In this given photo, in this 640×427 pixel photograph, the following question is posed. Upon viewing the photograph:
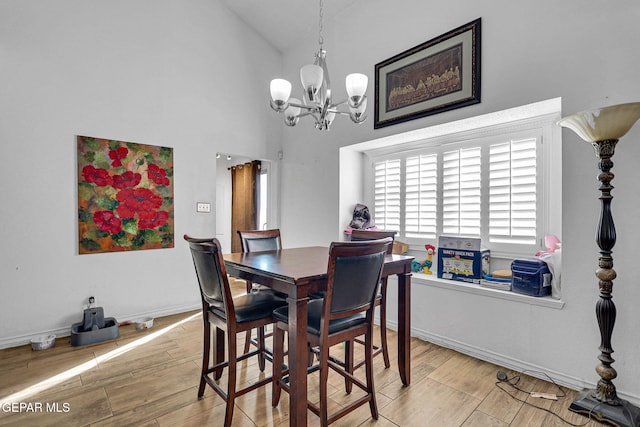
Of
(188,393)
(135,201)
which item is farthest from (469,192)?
(135,201)

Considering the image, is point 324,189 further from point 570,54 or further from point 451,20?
point 570,54

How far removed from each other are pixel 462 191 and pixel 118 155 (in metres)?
3.54

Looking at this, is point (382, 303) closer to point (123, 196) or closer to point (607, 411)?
point (607, 411)

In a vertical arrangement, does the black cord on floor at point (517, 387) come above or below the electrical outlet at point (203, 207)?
below

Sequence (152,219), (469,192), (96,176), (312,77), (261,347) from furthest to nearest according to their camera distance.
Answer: (152,219) < (96,176) < (469,192) < (261,347) < (312,77)

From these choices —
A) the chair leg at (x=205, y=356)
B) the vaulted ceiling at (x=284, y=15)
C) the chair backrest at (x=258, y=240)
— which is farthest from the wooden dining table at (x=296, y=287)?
the vaulted ceiling at (x=284, y=15)

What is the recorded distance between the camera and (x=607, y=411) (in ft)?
5.85

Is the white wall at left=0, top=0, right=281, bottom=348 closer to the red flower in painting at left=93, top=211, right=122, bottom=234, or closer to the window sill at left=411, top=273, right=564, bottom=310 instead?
the red flower in painting at left=93, top=211, right=122, bottom=234

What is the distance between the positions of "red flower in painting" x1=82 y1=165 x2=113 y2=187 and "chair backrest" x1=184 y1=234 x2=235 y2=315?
207cm

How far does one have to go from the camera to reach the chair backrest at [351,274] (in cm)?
154

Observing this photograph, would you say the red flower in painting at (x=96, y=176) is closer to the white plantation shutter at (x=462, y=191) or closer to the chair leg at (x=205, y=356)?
the chair leg at (x=205, y=356)

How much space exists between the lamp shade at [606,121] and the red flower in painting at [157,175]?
12.0 ft

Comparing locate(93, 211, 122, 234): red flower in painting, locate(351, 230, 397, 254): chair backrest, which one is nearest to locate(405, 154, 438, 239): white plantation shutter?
locate(351, 230, 397, 254): chair backrest

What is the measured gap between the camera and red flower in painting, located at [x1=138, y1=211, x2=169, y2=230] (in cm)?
345
